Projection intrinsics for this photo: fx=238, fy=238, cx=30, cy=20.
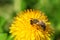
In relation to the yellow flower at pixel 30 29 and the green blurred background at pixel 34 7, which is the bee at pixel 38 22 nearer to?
the yellow flower at pixel 30 29

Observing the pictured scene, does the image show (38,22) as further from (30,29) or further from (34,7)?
(34,7)

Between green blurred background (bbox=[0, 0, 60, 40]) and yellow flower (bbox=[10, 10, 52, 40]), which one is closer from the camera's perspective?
yellow flower (bbox=[10, 10, 52, 40])

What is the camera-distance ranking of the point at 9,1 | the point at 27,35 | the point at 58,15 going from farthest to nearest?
the point at 9,1, the point at 58,15, the point at 27,35

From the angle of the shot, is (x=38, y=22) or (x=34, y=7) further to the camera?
(x=34, y=7)

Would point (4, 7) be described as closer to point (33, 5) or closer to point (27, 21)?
point (33, 5)

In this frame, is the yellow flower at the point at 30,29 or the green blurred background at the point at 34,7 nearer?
the yellow flower at the point at 30,29

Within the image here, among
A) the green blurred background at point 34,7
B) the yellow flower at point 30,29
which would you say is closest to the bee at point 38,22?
the yellow flower at point 30,29

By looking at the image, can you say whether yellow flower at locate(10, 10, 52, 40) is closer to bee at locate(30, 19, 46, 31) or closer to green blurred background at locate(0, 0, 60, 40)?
bee at locate(30, 19, 46, 31)

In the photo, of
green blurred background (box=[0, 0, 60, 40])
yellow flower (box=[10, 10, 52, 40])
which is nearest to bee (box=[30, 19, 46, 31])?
yellow flower (box=[10, 10, 52, 40])

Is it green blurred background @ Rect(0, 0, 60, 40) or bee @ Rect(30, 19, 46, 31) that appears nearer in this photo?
bee @ Rect(30, 19, 46, 31)

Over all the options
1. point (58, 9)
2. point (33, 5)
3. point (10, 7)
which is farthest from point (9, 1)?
point (58, 9)

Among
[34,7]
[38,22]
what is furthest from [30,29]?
[34,7]
